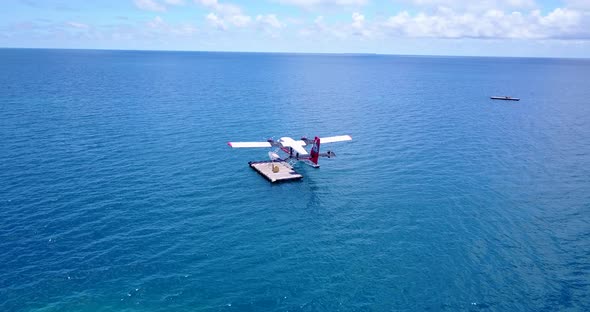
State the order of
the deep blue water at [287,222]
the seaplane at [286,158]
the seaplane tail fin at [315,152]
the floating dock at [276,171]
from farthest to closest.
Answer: the seaplane tail fin at [315,152]
the seaplane at [286,158]
the floating dock at [276,171]
the deep blue water at [287,222]

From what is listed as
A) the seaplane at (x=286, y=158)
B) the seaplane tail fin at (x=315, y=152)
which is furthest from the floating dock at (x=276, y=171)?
the seaplane tail fin at (x=315, y=152)

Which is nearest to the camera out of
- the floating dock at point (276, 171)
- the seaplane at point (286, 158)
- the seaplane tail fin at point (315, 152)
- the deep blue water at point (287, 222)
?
the deep blue water at point (287, 222)

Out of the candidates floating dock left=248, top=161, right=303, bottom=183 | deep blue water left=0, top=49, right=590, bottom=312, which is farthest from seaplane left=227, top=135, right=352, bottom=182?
deep blue water left=0, top=49, right=590, bottom=312

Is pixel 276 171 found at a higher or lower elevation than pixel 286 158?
lower

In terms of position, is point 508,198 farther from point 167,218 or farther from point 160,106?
point 160,106

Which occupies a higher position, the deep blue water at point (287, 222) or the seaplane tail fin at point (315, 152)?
the seaplane tail fin at point (315, 152)

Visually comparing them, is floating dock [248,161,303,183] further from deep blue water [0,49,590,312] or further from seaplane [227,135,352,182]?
deep blue water [0,49,590,312]

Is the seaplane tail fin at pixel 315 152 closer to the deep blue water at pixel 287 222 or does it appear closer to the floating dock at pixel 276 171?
the deep blue water at pixel 287 222

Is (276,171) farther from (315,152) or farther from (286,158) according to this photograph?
(315,152)

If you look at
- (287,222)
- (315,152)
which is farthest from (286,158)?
(287,222)

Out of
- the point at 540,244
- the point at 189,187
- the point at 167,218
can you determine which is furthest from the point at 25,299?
the point at 540,244
